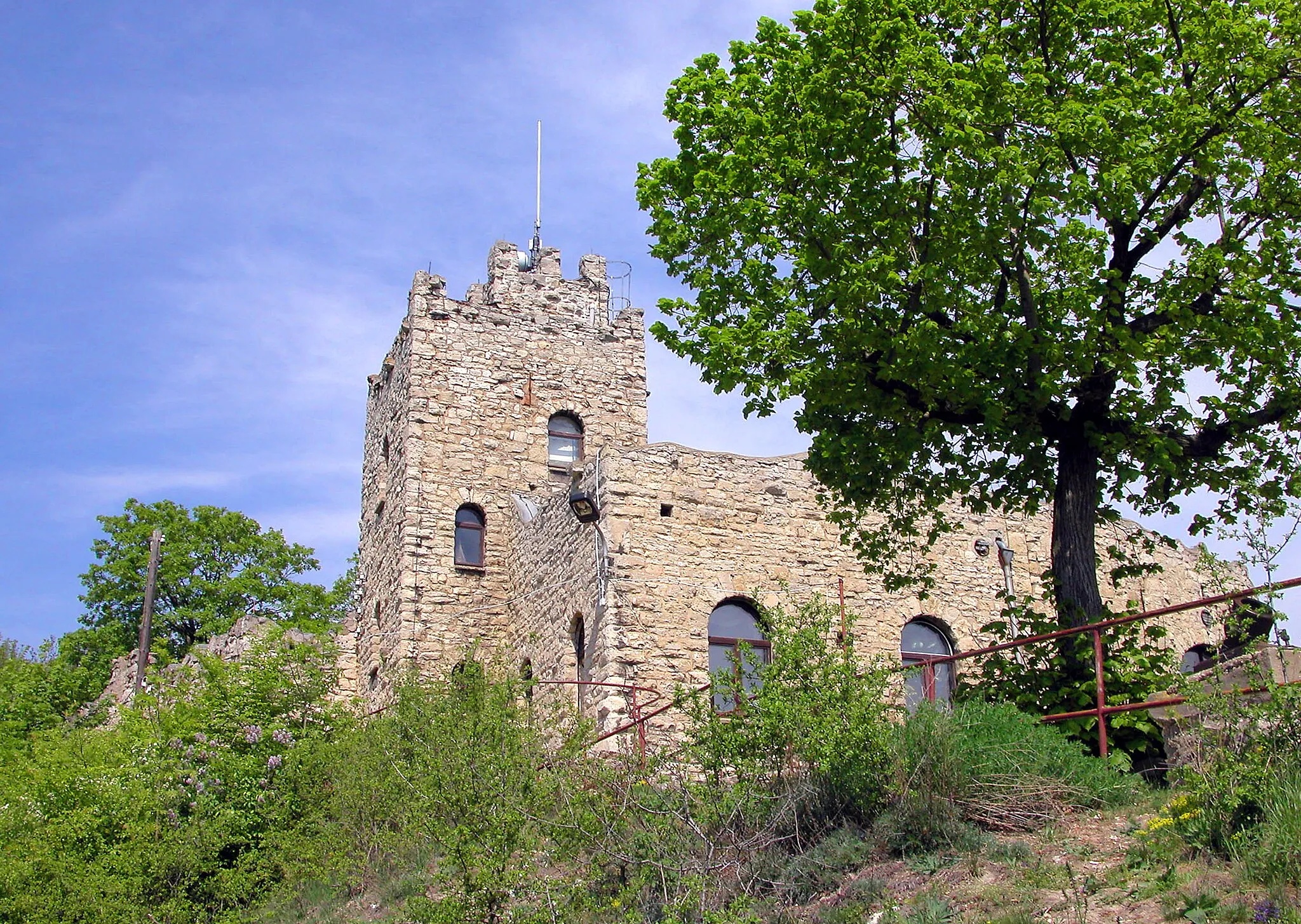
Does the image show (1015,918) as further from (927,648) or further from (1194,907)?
(927,648)

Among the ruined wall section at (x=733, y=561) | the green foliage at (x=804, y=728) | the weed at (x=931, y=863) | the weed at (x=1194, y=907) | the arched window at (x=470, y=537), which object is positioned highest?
the arched window at (x=470, y=537)

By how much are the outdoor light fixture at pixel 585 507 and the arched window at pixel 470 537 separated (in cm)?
475

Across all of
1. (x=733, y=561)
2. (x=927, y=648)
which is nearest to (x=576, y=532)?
(x=733, y=561)

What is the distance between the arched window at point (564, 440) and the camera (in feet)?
78.7

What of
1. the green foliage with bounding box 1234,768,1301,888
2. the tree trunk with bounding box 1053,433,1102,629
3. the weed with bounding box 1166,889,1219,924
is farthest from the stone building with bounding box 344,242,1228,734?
the weed with bounding box 1166,889,1219,924

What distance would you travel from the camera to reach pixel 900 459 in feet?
42.2

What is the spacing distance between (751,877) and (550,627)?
10140 mm

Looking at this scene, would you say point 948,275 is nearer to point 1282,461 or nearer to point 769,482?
point 1282,461

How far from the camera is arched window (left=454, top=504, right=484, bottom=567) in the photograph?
74.2 feet

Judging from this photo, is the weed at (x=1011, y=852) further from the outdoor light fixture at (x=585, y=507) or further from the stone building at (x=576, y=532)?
the outdoor light fixture at (x=585, y=507)

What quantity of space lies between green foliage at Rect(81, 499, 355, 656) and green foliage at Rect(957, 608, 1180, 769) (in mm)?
25353

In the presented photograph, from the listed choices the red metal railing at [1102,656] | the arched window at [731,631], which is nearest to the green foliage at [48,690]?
the arched window at [731,631]

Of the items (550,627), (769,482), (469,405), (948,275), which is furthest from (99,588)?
(948,275)

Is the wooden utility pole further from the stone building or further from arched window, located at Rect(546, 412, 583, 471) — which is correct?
arched window, located at Rect(546, 412, 583, 471)
